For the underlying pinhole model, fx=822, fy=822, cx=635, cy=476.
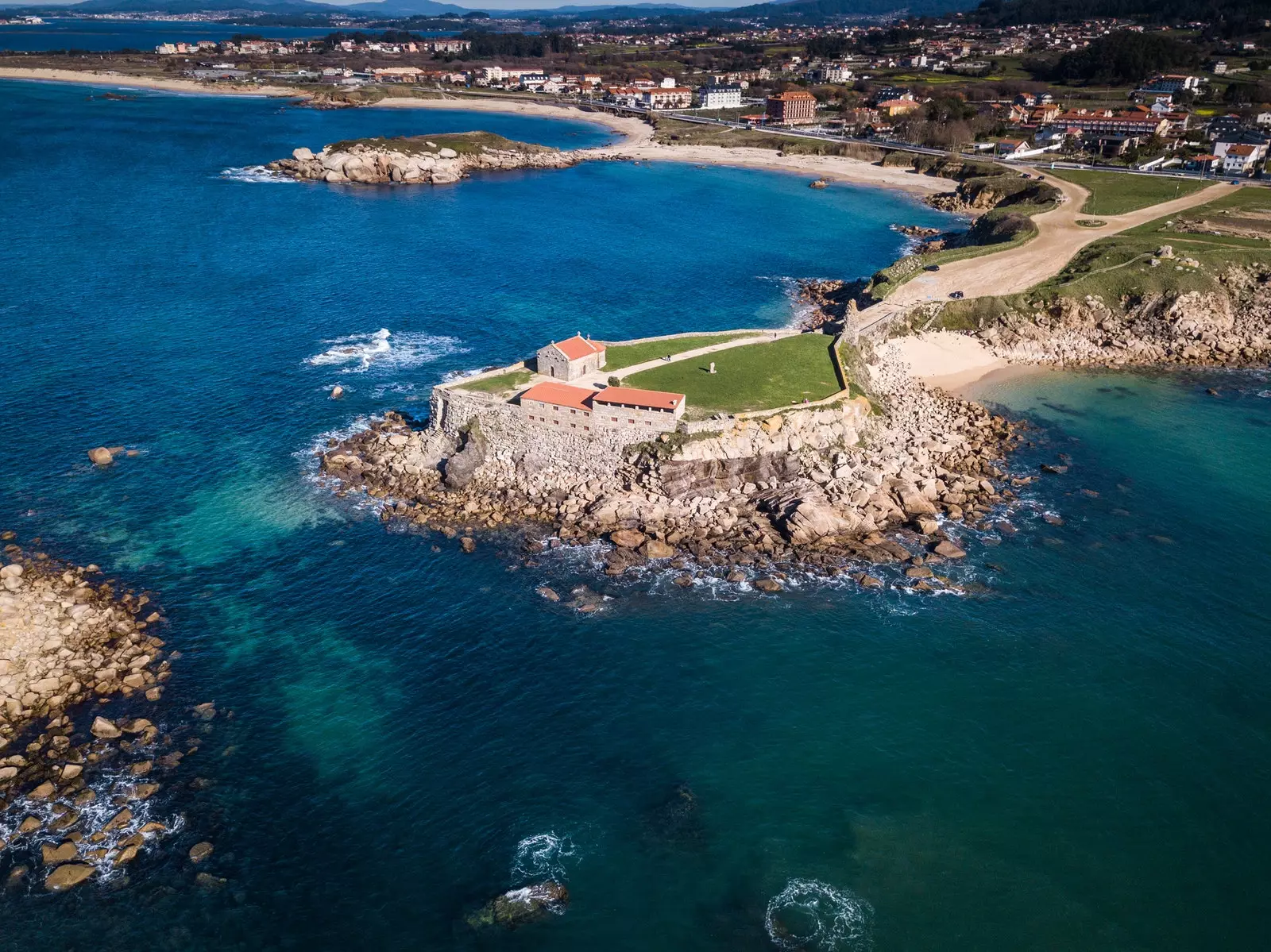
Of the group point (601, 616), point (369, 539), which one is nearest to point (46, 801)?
point (369, 539)

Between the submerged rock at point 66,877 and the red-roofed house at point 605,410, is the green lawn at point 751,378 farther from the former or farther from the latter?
the submerged rock at point 66,877

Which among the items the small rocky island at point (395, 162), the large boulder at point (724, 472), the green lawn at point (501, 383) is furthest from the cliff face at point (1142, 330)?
the small rocky island at point (395, 162)

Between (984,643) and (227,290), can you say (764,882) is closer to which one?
(984,643)

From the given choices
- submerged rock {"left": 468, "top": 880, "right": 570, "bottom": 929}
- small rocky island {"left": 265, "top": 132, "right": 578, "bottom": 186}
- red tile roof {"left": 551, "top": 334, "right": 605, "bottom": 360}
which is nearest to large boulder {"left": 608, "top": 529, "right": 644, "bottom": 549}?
red tile roof {"left": 551, "top": 334, "right": 605, "bottom": 360}

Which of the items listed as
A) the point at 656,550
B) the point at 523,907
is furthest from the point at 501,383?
the point at 523,907

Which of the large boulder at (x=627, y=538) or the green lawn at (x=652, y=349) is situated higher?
the green lawn at (x=652, y=349)

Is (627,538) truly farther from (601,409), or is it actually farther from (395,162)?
(395,162)

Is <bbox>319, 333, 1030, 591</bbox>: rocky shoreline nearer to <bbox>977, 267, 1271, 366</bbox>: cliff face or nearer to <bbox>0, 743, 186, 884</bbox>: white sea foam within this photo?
<bbox>0, 743, 186, 884</bbox>: white sea foam
